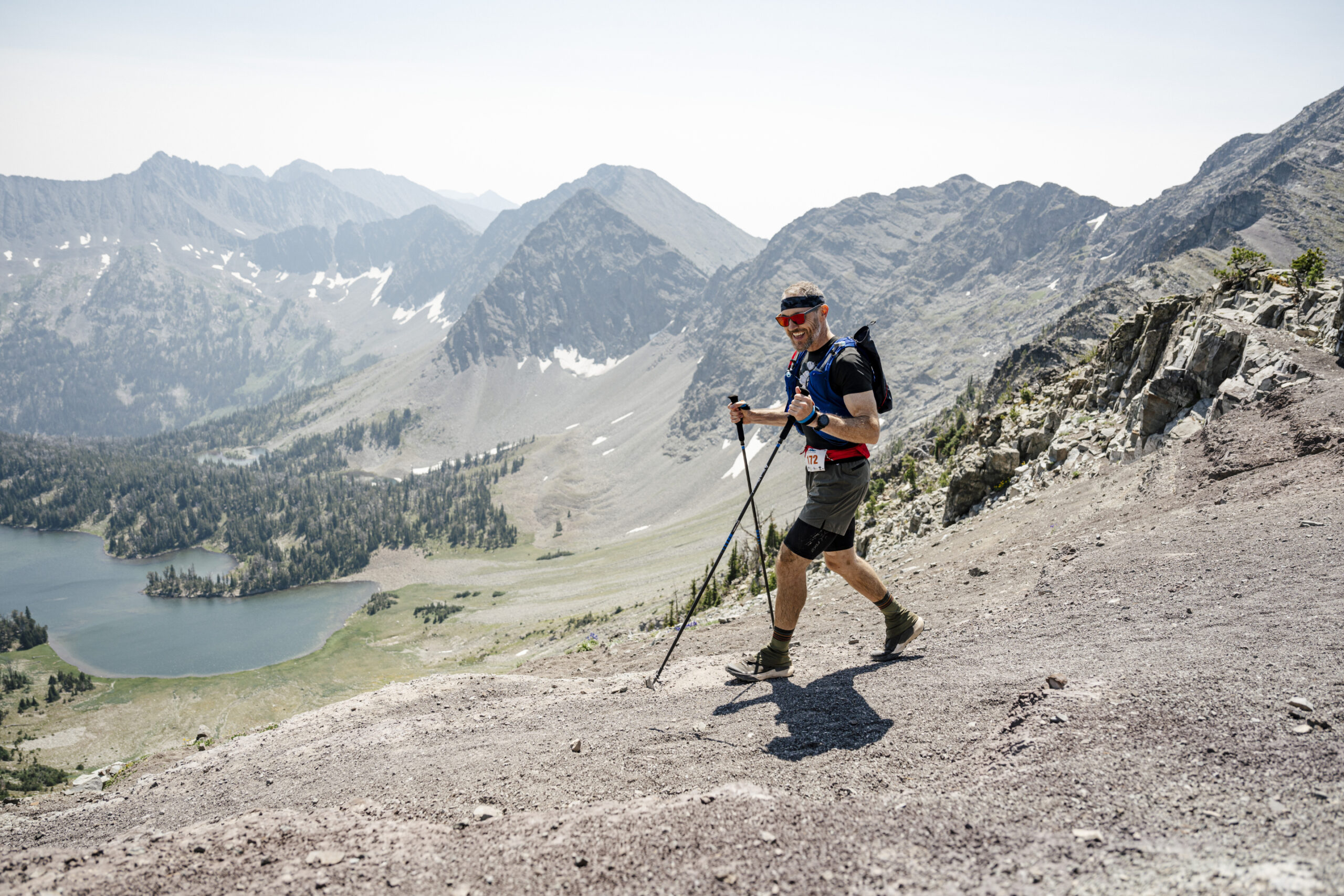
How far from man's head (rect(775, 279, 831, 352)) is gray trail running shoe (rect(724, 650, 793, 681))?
405cm

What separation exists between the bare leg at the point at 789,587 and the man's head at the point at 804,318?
2.46 meters

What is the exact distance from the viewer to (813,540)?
7.64 meters

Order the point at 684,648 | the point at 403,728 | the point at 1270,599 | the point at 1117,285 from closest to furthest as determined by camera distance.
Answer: the point at 1270,599 → the point at 403,728 → the point at 684,648 → the point at 1117,285

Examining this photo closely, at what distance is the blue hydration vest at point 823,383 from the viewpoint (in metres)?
7.25

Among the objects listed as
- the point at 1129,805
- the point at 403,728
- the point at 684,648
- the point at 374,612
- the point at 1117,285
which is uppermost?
the point at 1117,285

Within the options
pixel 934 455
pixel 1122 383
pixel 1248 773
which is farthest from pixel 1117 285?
pixel 1248 773

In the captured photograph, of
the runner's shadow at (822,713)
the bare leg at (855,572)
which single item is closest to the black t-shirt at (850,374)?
the bare leg at (855,572)

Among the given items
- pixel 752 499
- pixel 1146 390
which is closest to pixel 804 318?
pixel 752 499

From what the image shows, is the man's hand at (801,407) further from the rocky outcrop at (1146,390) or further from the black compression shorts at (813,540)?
the rocky outcrop at (1146,390)

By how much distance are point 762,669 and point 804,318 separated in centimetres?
456

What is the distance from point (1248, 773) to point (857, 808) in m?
2.39

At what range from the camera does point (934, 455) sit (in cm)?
3072

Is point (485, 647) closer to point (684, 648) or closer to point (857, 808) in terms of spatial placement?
point (684, 648)

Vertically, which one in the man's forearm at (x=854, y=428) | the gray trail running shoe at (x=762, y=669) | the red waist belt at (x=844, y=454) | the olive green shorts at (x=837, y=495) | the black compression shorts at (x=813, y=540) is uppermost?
the man's forearm at (x=854, y=428)
